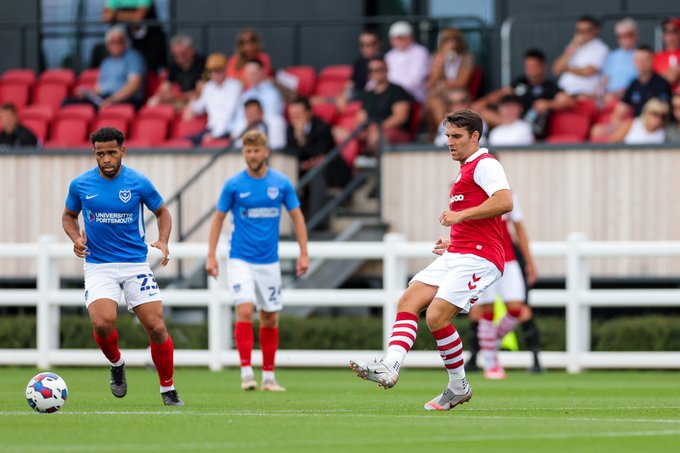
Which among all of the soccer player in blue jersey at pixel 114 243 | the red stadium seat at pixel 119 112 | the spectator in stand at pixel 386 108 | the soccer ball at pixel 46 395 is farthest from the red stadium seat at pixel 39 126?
the soccer ball at pixel 46 395

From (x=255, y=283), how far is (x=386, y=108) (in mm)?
7168

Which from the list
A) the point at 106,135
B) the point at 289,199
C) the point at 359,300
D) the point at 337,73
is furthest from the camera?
the point at 337,73

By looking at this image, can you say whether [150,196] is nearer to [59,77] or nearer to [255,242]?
[255,242]

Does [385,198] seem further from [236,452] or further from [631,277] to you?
[236,452]

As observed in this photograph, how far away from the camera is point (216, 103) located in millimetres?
21766

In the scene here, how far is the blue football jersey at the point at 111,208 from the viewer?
1154 centimetres

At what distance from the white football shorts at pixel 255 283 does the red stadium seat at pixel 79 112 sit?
8.55 metres

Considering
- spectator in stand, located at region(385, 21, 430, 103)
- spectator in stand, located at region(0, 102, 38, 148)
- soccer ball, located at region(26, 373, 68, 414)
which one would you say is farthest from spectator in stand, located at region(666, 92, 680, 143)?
soccer ball, located at region(26, 373, 68, 414)

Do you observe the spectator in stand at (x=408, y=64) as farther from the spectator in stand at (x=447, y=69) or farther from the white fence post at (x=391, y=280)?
the white fence post at (x=391, y=280)

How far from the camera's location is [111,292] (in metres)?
11.6

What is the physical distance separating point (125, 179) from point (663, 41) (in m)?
11.7

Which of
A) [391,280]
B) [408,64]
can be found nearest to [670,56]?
[408,64]

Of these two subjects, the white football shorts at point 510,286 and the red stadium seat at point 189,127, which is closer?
the white football shorts at point 510,286

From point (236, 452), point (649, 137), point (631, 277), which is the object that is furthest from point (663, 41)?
point (236, 452)
